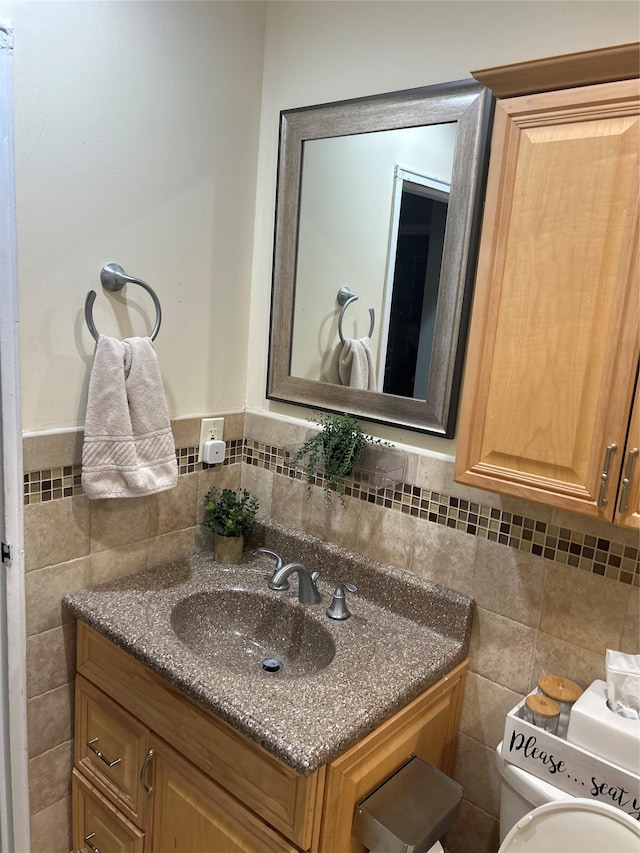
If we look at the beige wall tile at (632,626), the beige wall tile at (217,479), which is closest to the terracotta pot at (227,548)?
the beige wall tile at (217,479)

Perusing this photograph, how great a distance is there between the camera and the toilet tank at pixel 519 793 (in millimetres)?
1180

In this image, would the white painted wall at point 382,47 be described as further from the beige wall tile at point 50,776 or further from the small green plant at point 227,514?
the beige wall tile at point 50,776

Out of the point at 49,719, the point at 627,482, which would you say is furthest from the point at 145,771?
the point at 627,482

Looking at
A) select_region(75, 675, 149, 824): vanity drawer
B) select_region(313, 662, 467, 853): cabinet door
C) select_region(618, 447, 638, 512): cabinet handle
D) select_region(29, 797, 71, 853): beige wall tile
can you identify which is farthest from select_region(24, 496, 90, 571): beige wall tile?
select_region(618, 447, 638, 512): cabinet handle

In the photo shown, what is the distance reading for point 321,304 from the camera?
1678 mm

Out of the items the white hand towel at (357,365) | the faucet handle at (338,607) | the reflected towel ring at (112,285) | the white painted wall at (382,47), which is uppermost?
the white painted wall at (382,47)

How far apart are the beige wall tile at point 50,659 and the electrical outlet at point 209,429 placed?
58cm

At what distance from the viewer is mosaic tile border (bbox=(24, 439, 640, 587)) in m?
1.25

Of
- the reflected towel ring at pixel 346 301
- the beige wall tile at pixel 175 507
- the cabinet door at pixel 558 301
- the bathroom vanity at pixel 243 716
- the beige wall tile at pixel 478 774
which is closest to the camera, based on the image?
the cabinet door at pixel 558 301

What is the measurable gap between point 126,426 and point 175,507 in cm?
36

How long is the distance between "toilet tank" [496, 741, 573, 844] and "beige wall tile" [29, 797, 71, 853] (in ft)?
3.77

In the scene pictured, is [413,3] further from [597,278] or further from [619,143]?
[597,278]

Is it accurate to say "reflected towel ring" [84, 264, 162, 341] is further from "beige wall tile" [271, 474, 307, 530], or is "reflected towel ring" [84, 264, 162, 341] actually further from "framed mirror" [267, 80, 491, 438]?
"beige wall tile" [271, 474, 307, 530]

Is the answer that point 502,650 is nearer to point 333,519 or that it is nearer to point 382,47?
point 333,519
